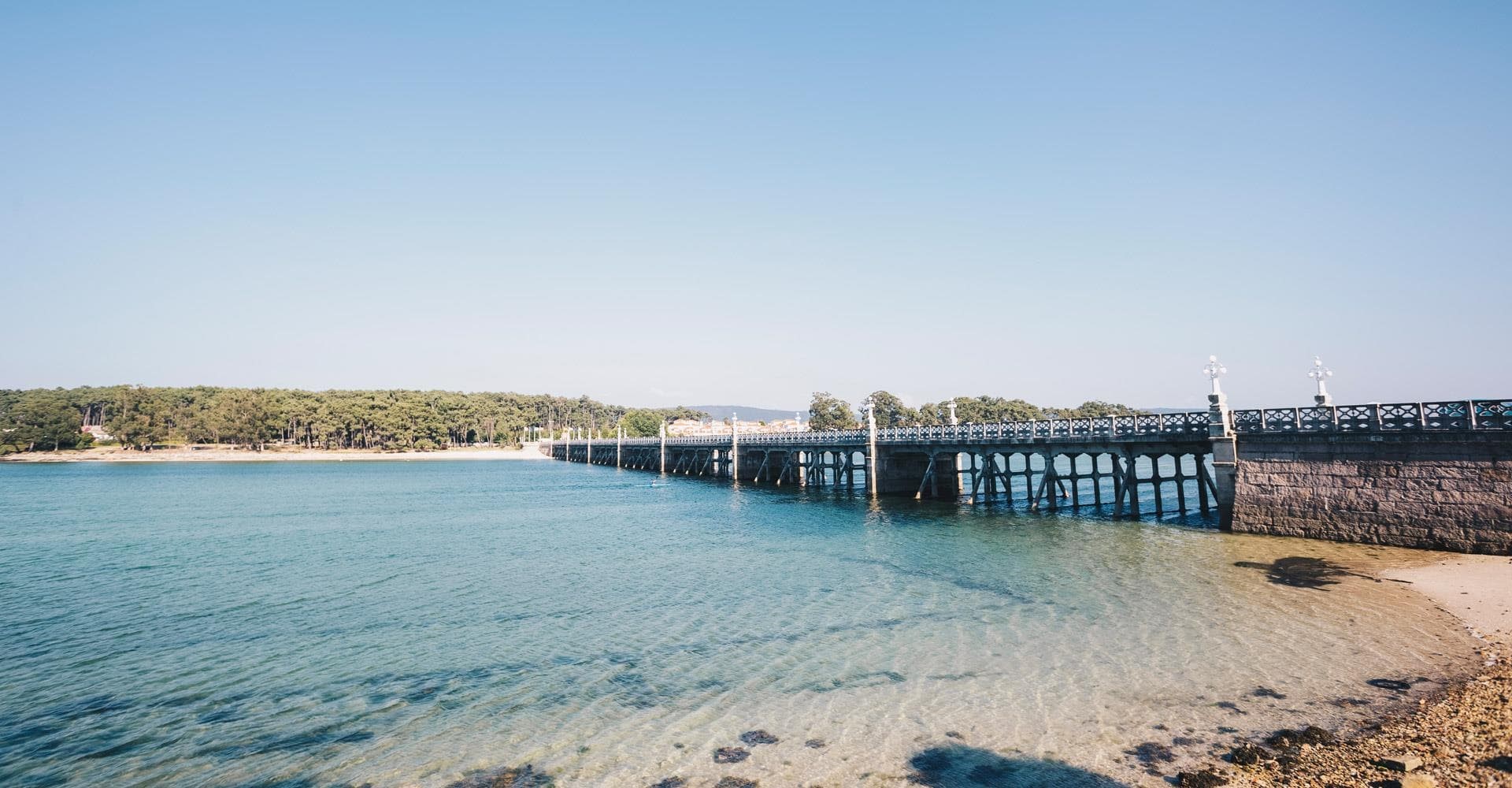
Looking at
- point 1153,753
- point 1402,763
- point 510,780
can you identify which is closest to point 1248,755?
point 1153,753

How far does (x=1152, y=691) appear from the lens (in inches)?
485

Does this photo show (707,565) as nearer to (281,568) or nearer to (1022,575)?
(1022,575)

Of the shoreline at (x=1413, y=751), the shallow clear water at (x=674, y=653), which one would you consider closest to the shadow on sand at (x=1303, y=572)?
the shallow clear water at (x=674, y=653)

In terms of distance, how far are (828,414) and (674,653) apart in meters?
124

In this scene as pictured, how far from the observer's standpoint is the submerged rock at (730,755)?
10.1m

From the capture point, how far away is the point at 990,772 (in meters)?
9.58

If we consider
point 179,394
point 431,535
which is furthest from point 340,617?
point 179,394

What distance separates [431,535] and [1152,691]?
34.0m

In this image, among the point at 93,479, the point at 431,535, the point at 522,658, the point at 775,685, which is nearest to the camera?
the point at 775,685

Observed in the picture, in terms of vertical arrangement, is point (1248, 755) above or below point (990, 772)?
above

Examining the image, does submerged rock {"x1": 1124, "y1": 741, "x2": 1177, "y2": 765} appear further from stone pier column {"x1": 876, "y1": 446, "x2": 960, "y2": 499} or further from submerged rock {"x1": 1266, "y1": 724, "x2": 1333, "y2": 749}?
stone pier column {"x1": 876, "y1": 446, "x2": 960, "y2": 499}

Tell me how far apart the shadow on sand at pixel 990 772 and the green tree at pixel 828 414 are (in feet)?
403

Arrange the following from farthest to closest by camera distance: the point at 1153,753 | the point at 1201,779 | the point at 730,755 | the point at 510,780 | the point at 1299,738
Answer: the point at 730,755
the point at 1299,738
the point at 1153,753
the point at 510,780
the point at 1201,779

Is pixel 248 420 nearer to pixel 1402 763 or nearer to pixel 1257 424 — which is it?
pixel 1257 424
